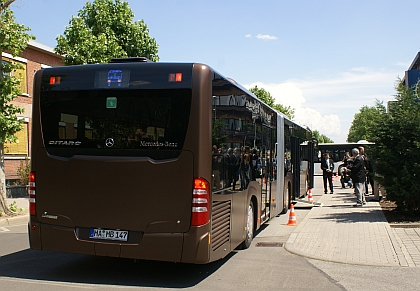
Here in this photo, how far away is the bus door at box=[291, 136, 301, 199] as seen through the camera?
674 inches

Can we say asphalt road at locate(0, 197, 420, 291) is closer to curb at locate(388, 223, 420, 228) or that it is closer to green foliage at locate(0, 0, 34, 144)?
curb at locate(388, 223, 420, 228)

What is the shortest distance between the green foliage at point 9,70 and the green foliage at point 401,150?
397 inches

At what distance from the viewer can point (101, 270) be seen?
780cm

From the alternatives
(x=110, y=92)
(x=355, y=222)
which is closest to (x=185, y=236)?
(x=110, y=92)

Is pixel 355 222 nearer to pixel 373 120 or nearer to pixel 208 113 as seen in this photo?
pixel 373 120

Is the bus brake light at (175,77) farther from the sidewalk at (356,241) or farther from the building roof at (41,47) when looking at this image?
the building roof at (41,47)

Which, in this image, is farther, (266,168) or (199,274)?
(266,168)

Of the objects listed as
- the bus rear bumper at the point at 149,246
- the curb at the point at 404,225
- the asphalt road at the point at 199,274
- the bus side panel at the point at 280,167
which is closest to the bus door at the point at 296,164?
the bus side panel at the point at 280,167

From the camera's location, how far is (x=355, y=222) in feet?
41.6

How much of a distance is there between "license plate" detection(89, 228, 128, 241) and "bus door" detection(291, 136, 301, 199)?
35.1ft


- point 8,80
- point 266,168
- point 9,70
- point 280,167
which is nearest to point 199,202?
point 266,168

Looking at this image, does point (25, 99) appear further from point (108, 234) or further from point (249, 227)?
point (108, 234)

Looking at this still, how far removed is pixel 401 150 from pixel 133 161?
27.5ft

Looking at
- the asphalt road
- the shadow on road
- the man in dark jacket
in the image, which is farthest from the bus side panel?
the shadow on road
